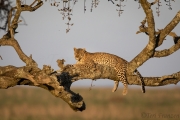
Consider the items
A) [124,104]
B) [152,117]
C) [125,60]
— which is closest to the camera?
[125,60]

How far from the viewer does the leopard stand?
362 inches

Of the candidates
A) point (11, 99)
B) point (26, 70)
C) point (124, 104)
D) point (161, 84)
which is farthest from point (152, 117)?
point (26, 70)

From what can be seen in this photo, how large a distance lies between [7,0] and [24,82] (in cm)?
155

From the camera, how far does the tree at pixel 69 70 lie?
790cm

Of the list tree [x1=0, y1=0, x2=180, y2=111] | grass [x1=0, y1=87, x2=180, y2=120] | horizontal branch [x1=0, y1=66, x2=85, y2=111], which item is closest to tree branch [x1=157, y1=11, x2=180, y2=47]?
tree [x1=0, y1=0, x2=180, y2=111]

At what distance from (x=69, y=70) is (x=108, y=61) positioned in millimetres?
2244

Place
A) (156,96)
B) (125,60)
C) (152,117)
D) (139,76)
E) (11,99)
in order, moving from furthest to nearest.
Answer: (156,96) → (11,99) → (152,117) → (125,60) → (139,76)

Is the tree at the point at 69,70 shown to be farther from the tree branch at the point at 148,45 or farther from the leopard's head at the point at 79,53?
the leopard's head at the point at 79,53

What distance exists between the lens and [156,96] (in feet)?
117

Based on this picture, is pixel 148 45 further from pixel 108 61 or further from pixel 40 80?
pixel 108 61

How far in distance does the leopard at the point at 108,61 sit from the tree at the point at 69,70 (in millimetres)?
165

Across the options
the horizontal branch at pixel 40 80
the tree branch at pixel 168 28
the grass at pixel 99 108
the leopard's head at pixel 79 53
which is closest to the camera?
the horizontal branch at pixel 40 80

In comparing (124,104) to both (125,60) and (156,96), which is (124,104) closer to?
(156,96)

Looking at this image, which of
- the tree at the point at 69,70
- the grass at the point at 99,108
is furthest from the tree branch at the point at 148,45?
the grass at the point at 99,108
